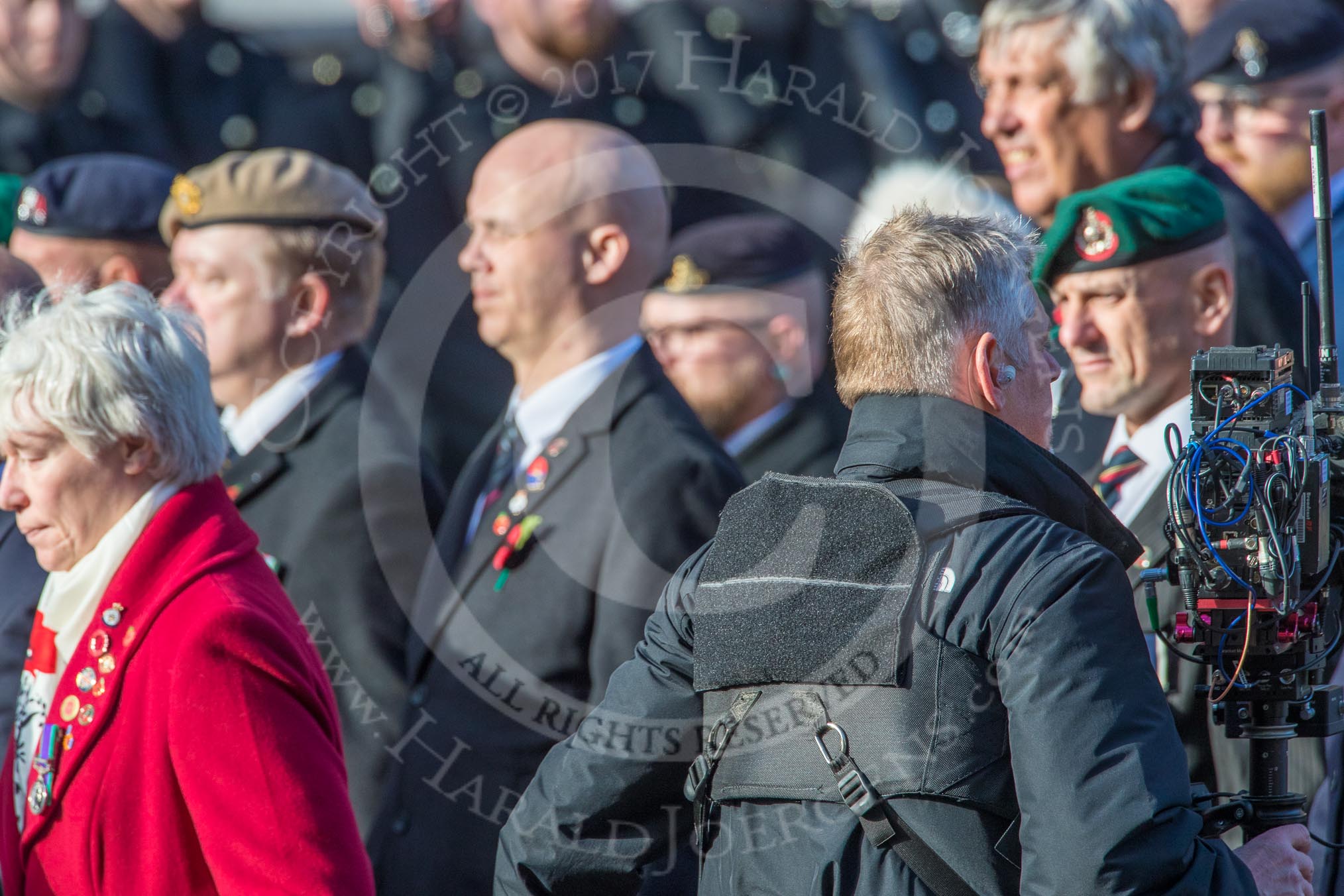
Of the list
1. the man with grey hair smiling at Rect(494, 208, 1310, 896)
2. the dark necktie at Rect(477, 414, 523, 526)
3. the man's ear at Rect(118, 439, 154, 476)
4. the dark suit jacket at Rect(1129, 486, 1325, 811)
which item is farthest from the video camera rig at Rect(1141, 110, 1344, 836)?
the dark necktie at Rect(477, 414, 523, 526)

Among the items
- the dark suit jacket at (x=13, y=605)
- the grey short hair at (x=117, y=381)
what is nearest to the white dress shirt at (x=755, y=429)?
the grey short hair at (x=117, y=381)

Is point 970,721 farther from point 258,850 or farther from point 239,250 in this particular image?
A: point 239,250

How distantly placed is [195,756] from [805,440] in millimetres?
1872

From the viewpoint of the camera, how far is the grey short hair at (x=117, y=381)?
2.32 metres

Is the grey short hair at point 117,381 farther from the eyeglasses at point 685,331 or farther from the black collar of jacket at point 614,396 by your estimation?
the eyeglasses at point 685,331

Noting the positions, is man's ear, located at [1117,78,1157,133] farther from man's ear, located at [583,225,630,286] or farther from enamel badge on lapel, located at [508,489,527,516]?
enamel badge on lapel, located at [508,489,527,516]

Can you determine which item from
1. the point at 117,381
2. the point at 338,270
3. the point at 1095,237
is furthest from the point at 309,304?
the point at 1095,237

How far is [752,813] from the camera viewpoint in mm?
1737

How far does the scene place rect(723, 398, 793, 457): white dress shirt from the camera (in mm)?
3623

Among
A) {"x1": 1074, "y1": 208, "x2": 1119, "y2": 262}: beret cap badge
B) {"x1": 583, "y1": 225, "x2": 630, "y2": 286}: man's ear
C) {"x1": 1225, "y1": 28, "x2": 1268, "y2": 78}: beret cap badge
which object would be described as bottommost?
{"x1": 1074, "y1": 208, "x2": 1119, "y2": 262}: beret cap badge

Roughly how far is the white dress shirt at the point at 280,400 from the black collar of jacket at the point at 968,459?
2.59 m

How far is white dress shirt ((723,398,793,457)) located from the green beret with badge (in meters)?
0.78

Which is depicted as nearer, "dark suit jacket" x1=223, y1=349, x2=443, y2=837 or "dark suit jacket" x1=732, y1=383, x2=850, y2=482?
"dark suit jacket" x1=732, y1=383, x2=850, y2=482

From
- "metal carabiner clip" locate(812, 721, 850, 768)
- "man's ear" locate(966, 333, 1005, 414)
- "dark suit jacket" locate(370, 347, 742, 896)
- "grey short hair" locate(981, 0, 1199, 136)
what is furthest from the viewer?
"dark suit jacket" locate(370, 347, 742, 896)
